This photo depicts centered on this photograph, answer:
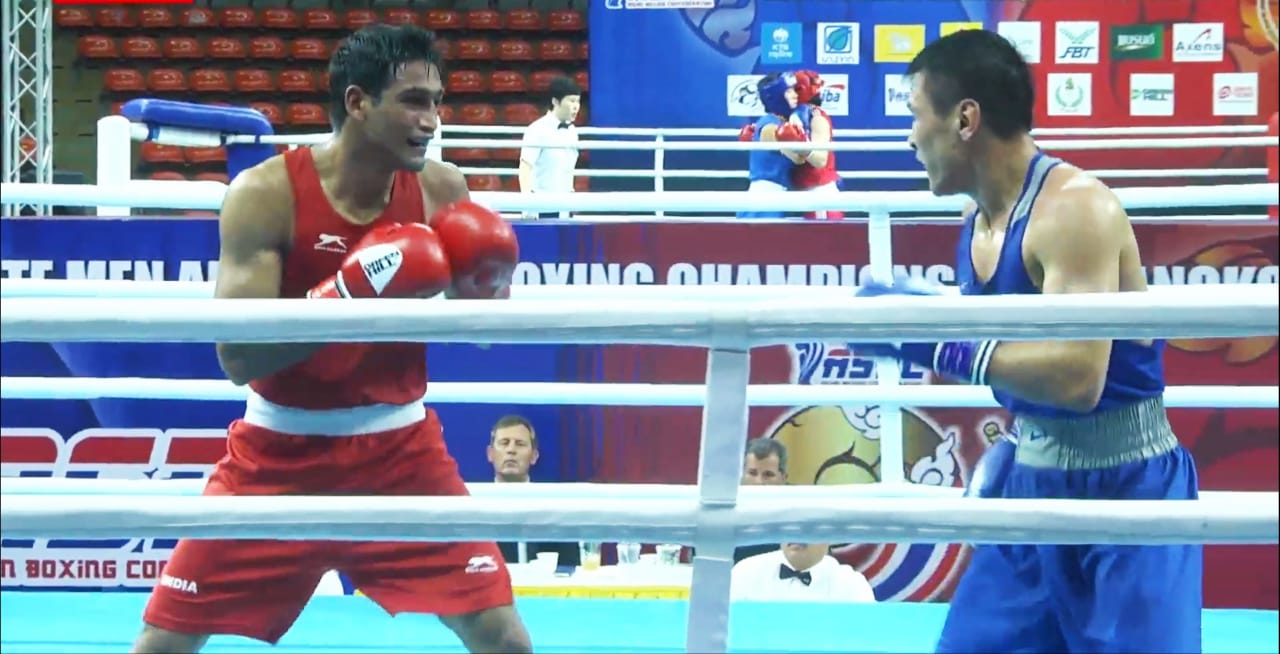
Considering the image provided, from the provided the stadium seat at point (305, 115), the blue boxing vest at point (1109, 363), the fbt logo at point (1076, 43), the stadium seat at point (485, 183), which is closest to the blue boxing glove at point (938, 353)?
the blue boxing vest at point (1109, 363)

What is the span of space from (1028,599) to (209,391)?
1699 mm

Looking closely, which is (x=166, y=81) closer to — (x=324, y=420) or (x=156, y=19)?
(x=156, y=19)

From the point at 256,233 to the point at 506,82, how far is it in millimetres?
10652

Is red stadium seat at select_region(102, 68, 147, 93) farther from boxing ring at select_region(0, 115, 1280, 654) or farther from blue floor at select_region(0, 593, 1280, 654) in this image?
boxing ring at select_region(0, 115, 1280, 654)

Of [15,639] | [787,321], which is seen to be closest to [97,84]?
[15,639]

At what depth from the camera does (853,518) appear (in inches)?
55.5

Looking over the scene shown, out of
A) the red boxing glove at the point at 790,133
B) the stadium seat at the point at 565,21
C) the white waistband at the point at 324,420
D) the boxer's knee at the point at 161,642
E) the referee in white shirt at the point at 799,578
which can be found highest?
the stadium seat at the point at 565,21

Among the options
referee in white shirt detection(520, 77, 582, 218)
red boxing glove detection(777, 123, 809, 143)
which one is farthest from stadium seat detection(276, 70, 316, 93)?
red boxing glove detection(777, 123, 809, 143)

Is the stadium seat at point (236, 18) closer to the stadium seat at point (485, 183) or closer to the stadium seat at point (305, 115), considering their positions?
the stadium seat at point (305, 115)

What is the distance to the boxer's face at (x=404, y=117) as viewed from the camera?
80.4 inches

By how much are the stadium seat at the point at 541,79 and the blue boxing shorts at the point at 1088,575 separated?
35.8 ft

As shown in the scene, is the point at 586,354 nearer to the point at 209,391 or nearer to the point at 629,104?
the point at 209,391

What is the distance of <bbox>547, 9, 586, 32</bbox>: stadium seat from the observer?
493 inches

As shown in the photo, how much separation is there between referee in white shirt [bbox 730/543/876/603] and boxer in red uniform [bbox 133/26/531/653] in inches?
A: 71.3
